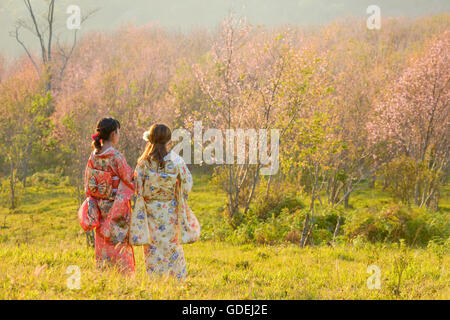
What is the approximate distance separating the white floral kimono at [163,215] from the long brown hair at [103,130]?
0.53 metres

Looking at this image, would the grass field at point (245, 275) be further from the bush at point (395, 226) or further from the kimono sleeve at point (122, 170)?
the kimono sleeve at point (122, 170)

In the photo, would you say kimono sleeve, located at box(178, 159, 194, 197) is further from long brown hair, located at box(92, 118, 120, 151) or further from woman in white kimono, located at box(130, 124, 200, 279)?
long brown hair, located at box(92, 118, 120, 151)

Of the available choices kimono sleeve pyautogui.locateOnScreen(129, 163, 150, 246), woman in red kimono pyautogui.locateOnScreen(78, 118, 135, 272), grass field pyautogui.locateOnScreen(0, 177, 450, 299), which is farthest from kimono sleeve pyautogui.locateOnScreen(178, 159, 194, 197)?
grass field pyautogui.locateOnScreen(0, 177, 450, 299)

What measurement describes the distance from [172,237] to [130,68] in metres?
28.3

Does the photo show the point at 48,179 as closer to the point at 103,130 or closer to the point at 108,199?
Result: the point at 108,199

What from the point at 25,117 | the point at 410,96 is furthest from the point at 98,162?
the point at 25,117

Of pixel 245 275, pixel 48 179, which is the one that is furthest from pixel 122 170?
pixel 48 179

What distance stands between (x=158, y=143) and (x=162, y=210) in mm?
847

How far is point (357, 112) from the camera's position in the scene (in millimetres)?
14641

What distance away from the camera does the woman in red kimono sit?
4457 millimetres

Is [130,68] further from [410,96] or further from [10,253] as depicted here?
[10,253]

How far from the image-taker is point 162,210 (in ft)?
15.2

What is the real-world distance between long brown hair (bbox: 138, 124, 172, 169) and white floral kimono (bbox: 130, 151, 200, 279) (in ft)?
0.22
